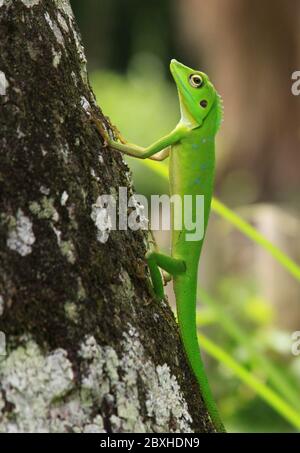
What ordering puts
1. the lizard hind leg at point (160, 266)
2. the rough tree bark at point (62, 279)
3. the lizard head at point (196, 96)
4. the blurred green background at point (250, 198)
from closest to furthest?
the rough tree bark at point (62, 279) → the lizard hind leg at point (160, 266) → the lizard head at point (196, 96) → the blurred green background at point (250, 198)

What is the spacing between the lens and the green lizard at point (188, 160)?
264cm

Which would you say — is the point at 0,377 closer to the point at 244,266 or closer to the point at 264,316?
the point at 264,316

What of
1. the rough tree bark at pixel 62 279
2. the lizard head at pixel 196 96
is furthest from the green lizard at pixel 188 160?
the rough tree bark at pixel 62 279

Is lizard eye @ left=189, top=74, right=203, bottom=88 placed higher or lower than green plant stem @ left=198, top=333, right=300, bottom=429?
higher

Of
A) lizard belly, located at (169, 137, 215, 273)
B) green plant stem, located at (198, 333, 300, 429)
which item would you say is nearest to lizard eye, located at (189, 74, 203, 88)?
lizard belly, located at (169, 137, 215, 273)

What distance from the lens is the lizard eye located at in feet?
9.75

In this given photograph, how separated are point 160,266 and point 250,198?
29.3 feet

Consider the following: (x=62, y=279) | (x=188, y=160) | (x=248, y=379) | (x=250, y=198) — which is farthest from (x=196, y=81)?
(x=250, y=198)

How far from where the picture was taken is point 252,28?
11.9 meters

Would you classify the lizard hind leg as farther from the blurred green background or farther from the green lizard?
the blurred green background

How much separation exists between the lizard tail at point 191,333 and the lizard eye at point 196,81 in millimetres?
712

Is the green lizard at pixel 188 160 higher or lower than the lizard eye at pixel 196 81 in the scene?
lower

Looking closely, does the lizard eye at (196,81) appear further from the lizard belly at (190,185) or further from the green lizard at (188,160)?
the lizard belly at (190,185)

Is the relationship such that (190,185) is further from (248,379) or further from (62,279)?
(62,279)
